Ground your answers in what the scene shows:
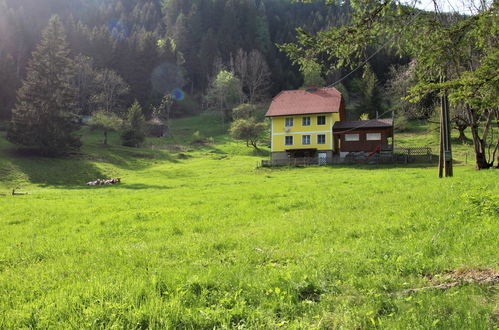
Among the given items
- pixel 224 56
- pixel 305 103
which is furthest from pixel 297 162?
pixel 224 56

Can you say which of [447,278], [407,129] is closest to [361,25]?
[447,278]

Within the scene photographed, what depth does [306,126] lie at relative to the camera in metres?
46.8

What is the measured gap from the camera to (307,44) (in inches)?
268

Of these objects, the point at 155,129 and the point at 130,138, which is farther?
the point at 155,129

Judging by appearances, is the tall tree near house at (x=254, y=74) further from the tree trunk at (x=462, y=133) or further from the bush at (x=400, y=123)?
the tree trunk at (x=462, y=133)

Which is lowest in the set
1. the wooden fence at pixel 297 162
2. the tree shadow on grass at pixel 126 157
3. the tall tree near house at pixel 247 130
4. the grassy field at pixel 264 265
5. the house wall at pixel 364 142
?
the grassy field at pixel 264 265

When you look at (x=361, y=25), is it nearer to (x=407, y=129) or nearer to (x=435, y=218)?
(x=435, y=218)

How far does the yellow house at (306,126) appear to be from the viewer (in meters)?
45.6

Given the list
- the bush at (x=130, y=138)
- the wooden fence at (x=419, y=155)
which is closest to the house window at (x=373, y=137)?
the wooden fence at (x=419, y=155)

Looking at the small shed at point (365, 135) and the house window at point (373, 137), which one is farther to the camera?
the house window at point (373, 137)

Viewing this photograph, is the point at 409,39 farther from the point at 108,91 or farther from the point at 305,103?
the point at 108,91

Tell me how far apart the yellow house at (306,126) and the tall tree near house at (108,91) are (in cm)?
4929

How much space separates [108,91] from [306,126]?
5977 centimetres

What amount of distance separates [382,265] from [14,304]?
5402 millimetres
